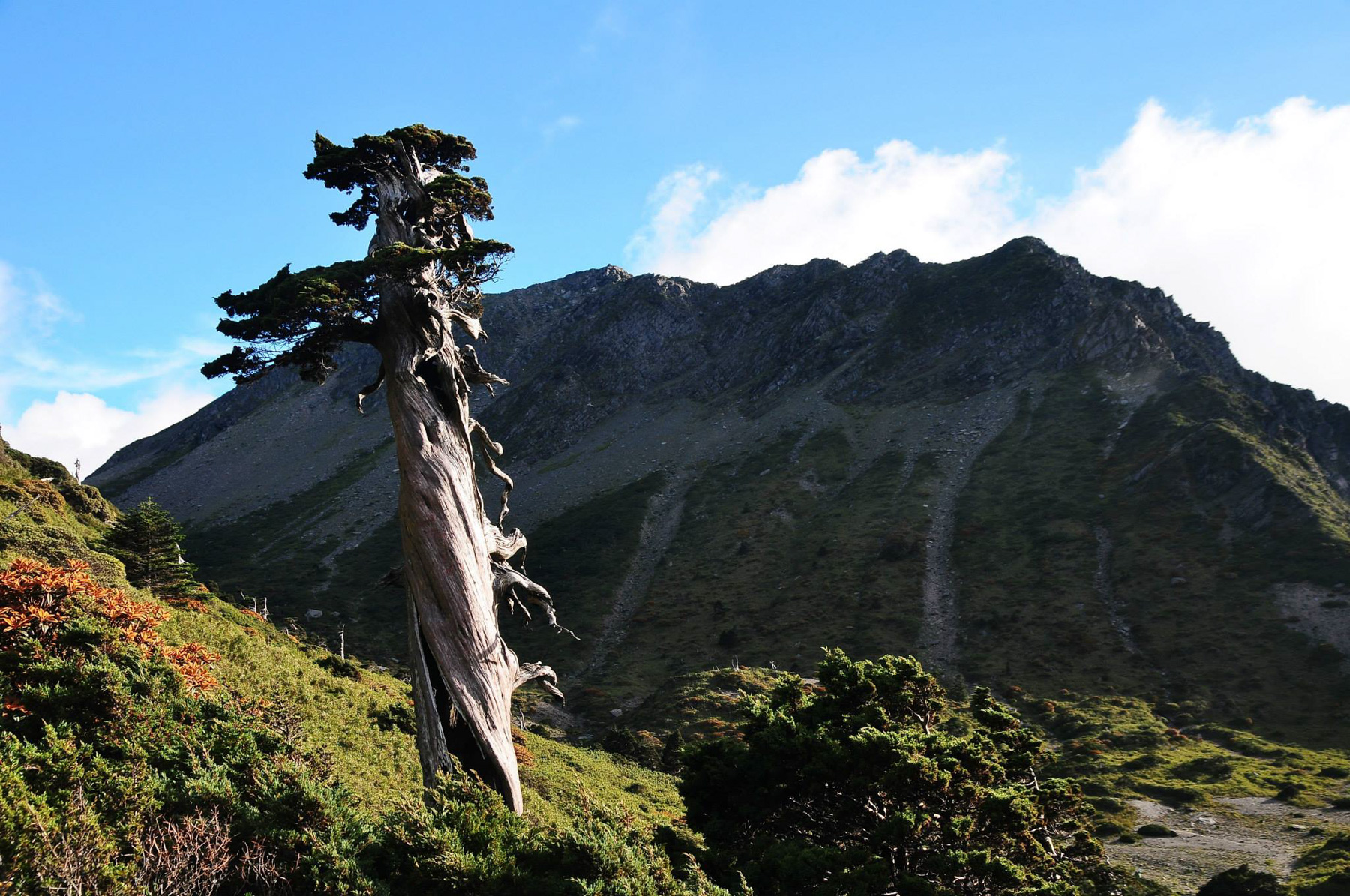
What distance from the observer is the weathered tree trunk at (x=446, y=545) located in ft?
39.5

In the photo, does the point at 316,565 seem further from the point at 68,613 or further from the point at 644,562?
the point at 68,613

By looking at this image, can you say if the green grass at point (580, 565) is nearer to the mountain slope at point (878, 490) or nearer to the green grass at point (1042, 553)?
the mountain slope at point (878, 490)

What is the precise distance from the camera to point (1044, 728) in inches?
1923

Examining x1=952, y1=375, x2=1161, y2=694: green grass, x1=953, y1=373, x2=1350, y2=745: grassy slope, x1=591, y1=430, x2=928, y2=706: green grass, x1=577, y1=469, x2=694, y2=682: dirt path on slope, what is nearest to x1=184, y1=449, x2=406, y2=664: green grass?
x1=577, y1=469, x2=694, y2=682: dirt path on slope

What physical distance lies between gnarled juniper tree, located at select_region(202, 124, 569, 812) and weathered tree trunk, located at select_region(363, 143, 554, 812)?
24 millimetres

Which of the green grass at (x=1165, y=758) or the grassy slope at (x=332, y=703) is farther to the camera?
the green grass at (x=1165, y=758)

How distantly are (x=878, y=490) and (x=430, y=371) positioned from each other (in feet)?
267

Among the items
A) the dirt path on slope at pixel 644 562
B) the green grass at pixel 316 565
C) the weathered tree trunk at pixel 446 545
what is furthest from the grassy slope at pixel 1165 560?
the green grass at pixel 316 565

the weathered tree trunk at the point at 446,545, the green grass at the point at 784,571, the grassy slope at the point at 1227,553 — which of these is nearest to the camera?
the weathered tree trunk at the point at 446,545

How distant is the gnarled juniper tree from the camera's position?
12188 mm

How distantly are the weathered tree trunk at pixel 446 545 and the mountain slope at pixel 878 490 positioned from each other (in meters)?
45.2

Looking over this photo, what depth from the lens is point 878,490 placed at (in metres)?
90.5

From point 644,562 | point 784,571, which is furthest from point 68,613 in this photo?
point 644,562

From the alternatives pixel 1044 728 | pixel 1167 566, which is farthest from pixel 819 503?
pixel 1044 728
